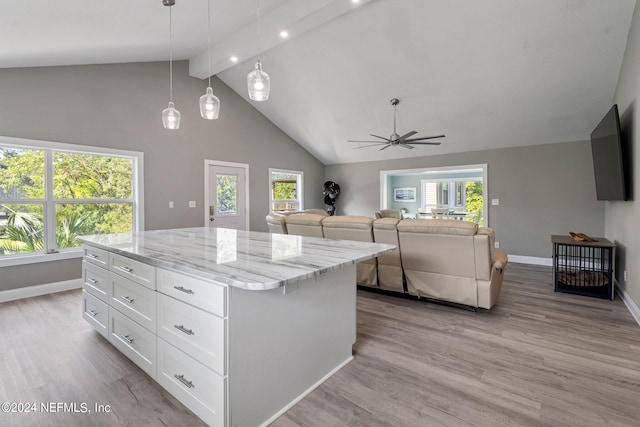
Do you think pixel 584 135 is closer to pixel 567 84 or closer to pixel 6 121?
pixel 567 84

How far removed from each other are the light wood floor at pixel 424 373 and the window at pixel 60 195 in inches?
46.1

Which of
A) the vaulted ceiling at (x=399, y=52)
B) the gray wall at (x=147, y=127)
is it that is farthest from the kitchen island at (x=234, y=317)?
the gray wall at (x=147, y=127)

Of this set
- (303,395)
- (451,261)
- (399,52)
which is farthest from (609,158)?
(303,395)

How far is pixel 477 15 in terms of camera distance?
3684mm

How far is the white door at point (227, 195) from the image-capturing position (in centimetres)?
588

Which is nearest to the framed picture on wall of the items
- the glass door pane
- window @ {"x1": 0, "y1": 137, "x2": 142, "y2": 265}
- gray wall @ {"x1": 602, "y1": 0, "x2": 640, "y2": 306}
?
the glass door pane

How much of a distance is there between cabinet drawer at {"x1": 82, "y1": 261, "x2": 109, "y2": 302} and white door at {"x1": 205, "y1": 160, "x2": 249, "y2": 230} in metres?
3.15

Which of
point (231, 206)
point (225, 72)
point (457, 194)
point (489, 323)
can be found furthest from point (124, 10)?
point (457, 194)

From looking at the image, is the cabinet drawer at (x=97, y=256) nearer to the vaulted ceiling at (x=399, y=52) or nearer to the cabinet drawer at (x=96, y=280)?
the cabinet drawer at (x=96, y=280)

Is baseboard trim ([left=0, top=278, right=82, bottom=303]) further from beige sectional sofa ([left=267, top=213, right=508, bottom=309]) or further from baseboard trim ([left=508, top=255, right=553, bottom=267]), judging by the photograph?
baseboard trim ([left=508, top=255, right=553, bottom=267])

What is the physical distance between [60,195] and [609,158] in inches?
272

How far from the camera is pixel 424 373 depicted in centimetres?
207

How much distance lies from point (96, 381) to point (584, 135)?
7.10m

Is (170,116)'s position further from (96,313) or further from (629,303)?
(629,303)
